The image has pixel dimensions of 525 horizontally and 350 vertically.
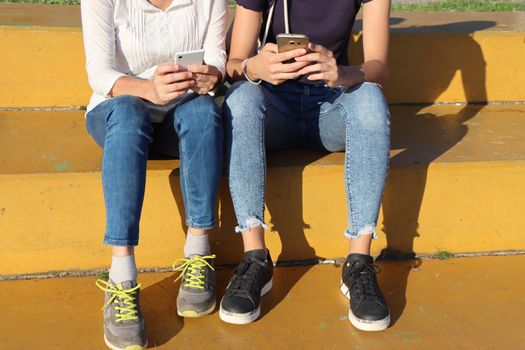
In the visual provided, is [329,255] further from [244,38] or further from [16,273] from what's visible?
[16,273]

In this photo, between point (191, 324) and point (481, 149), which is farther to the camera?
point (481, 149)

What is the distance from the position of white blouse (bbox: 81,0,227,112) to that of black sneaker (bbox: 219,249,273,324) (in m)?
0.71

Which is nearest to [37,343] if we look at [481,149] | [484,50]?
[481,149]

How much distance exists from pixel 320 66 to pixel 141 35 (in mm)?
683

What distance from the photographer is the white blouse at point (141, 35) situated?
8.48 feet

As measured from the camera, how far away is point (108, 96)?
8.44ft

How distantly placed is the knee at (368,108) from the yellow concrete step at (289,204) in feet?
1.04

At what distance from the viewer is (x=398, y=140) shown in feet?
10.3

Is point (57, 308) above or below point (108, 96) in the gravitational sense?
below

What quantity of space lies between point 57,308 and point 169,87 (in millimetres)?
868

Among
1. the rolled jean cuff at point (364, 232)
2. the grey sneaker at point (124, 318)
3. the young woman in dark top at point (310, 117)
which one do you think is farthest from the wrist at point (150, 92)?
the rolled jean cuff at point (364, 232)

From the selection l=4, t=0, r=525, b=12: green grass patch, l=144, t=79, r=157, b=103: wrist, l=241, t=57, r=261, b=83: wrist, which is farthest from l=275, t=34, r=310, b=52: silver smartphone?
l=4, t=0, r=525, b=12: green grass patch

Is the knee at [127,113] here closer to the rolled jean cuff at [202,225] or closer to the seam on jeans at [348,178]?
the rolled jean cuff at [202,225]

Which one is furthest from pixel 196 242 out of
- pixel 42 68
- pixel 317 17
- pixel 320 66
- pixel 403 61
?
pixel 403 61
